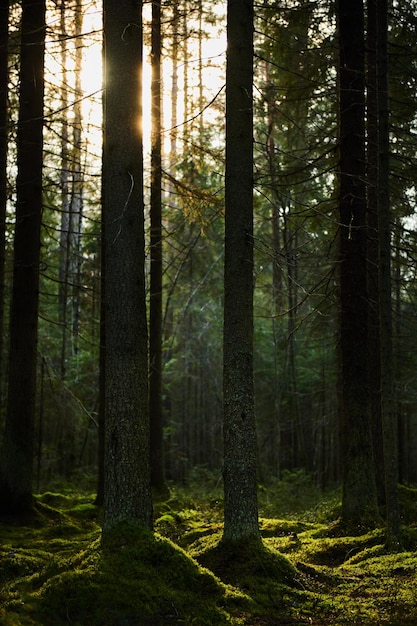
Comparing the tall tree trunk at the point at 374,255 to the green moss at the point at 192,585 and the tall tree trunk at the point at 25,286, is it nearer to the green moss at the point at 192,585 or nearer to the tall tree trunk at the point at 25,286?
the green moss at the point at 192,585

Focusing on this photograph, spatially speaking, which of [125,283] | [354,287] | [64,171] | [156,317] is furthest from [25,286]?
[64,171]

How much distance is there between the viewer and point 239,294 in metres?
6.96

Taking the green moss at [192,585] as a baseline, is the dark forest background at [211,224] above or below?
above

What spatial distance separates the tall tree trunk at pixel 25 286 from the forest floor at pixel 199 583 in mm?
1411

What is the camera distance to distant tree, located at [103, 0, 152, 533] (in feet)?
19.6

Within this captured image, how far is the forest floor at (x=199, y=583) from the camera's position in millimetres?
4934

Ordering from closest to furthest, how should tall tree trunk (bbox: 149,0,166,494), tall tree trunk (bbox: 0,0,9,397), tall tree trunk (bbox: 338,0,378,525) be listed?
1. tall tree trunk (bbox: 338,0,378,525)
2. tall tree trunk (bbox: 0,0,9,397)
3. tall tree trunk (bbox: 149,0,166,494)

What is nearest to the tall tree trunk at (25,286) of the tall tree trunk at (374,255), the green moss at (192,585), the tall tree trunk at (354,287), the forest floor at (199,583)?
the forest floor at (199,583)

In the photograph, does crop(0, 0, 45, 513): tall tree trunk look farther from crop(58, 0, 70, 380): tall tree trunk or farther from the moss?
the moss

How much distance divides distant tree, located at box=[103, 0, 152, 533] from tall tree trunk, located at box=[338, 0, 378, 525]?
4545 millimetres

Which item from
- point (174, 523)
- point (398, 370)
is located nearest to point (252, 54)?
point (174, 523)

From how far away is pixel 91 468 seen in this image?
2112 cm

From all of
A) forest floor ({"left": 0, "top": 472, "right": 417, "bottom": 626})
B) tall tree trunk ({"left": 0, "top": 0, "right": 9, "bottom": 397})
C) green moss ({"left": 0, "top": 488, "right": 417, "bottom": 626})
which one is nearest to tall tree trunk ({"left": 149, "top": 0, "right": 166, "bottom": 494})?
tall tree trunk ({"left": 0, "top": 0, "right": 9, "bottom": 397})

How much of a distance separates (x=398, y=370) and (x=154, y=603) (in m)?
16.3
